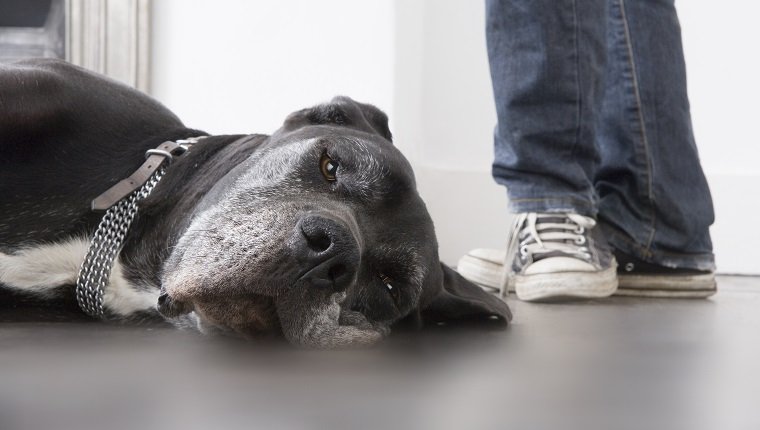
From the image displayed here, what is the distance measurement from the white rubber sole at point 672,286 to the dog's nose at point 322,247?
1549 mm

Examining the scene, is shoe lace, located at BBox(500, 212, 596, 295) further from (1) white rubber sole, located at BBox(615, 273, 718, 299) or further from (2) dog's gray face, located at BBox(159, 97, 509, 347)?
(2) dog's gray face, located at BBox(159, 97, 509, 347)

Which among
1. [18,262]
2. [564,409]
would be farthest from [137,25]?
[564,409]

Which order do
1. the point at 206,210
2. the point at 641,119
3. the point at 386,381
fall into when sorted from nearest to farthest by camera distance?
the point at 386,381 → the point at 206,210 → the point at 641,119

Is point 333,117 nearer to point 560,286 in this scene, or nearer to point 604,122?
point 560,286

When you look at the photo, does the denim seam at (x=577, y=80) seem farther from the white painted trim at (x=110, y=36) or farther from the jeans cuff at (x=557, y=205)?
the white painted trim at (x=110, y=36)

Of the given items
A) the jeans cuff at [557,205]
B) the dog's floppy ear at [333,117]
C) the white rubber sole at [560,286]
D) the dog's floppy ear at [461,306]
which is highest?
the dog's floppy ear at [333,117]

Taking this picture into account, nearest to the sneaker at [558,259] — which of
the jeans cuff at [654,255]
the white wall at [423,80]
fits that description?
the jeans cuff at [654,255]

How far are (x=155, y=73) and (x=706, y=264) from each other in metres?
2.22

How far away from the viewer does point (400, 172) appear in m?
1.75

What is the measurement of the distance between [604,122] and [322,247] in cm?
157

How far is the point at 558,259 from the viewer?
2533 millimetres

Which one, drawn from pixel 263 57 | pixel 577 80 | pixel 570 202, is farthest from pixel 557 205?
pixel 263 57

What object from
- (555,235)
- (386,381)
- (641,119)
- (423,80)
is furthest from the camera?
(423,80)

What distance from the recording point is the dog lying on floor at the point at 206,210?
155cm
